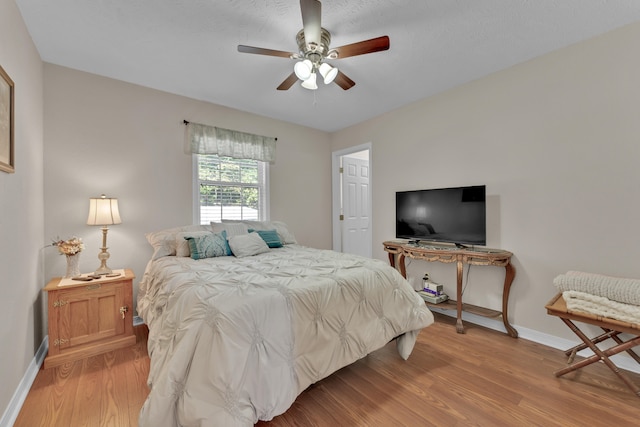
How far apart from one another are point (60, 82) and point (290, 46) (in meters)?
2.28

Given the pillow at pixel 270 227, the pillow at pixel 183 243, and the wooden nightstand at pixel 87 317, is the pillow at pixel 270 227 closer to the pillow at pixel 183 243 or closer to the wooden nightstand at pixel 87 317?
the pillow at pixel 183 243

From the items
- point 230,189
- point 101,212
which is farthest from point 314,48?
point 101,212

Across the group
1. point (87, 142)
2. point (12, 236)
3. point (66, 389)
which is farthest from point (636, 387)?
point (87, 142)

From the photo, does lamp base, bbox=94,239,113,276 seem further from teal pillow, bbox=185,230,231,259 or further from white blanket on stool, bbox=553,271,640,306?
white blanket on stool, bbox=553,271,640,306

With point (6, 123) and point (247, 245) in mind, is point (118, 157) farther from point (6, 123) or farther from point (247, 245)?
point (247, 245)

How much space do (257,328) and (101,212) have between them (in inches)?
84.2

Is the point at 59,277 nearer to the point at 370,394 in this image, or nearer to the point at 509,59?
the point at 370,394

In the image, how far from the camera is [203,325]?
1.32 m

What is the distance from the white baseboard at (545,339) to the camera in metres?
2.05

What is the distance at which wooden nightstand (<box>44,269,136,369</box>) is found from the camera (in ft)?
7.01

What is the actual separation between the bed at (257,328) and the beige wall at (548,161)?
4.02ft

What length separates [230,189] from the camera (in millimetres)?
3643

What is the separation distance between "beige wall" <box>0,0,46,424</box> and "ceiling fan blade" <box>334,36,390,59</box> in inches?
80.3

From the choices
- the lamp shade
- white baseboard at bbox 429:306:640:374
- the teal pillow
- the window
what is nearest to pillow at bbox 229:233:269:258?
the teal pillow
